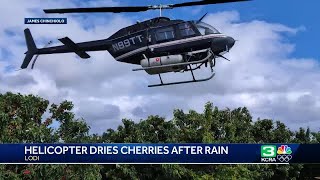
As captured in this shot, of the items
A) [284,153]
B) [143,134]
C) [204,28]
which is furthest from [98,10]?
[143,134]

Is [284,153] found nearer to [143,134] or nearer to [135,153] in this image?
[135,153]

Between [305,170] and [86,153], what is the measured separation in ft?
161

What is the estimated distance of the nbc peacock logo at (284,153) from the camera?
32.6 metres

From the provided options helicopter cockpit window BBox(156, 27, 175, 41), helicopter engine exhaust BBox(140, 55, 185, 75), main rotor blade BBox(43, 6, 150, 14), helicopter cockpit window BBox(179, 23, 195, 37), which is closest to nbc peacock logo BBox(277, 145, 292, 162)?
helicopter cockpit window BBox(179, 23, 195, 37)

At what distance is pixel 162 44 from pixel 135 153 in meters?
11.5

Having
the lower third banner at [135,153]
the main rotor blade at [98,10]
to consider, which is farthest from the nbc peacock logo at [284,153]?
the main rotor blade at [98,10]

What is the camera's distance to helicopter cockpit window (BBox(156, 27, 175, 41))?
73.7 feet

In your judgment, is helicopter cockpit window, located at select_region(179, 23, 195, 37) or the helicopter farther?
helicopter cockpit window, located at select_region(179, 23, 195, 37)

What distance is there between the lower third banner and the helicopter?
9.85 meters

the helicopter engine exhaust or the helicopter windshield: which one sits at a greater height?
the helicopter windshield

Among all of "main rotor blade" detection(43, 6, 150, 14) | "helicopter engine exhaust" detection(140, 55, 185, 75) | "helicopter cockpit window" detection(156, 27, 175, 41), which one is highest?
"main rotor blade" detection(43, 6, 150, 14)

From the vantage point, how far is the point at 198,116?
51344mm

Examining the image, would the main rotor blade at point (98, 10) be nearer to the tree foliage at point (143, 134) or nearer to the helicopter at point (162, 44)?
the helicopter at point (162, 44)

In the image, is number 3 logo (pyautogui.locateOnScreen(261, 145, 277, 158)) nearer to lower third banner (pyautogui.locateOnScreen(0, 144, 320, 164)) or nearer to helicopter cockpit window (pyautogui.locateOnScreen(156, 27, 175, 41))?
lower third banner (pyautogui.locateOnScreen(0, 144, 320, 164))
